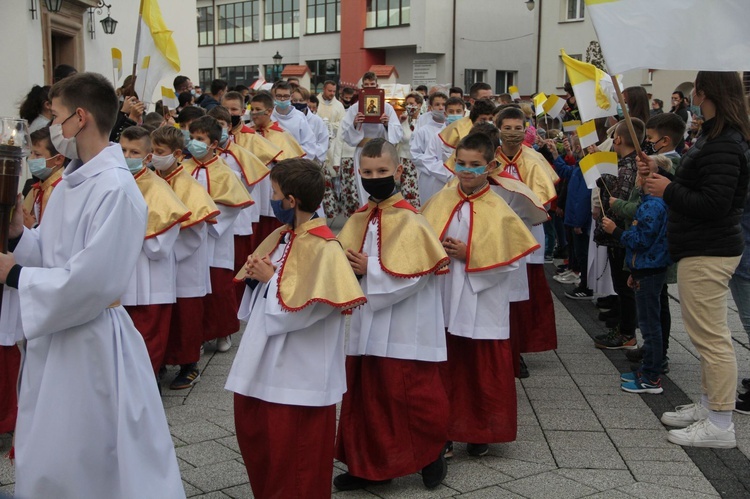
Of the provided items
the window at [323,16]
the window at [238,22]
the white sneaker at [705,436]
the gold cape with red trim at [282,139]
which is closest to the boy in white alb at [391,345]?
the white sneaker at [705,436]

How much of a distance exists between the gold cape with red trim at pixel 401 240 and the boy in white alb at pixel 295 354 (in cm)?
50

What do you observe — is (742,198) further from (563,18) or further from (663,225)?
(563,18)

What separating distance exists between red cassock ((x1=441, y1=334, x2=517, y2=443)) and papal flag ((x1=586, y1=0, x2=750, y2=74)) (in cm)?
178

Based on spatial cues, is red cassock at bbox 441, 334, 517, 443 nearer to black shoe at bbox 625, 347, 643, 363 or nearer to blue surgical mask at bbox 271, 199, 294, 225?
blue surgical mask at bbox 271, 199, 294, 225

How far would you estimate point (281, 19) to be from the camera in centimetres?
5116

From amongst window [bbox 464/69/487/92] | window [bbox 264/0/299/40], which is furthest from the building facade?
window [bbox 264/0/299/40]

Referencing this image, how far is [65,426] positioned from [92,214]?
835 mm

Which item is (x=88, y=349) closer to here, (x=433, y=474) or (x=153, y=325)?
(x=433, y=474)

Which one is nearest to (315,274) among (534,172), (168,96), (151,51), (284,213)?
(284,213)

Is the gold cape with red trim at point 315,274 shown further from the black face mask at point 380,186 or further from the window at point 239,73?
the window at point 239,73

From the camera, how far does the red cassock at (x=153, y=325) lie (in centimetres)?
565

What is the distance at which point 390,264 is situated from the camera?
171 inches

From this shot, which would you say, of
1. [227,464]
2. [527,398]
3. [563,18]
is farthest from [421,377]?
[563,18]

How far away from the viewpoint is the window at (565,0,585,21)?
3784 cm
